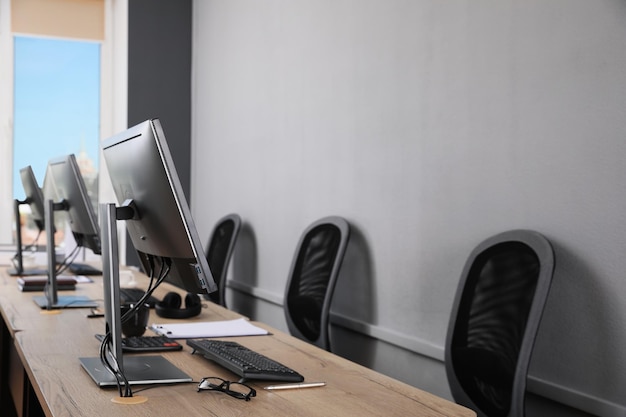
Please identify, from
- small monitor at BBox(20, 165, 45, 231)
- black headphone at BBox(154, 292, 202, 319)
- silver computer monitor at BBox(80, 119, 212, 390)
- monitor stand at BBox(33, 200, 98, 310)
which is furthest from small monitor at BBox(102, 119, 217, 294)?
small monitor at BBox(20, 165, 45, 231)

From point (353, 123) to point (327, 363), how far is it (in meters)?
1.36

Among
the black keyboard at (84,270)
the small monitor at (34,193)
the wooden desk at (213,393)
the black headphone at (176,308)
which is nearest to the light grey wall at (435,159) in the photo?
the wooden desk at (213,393)

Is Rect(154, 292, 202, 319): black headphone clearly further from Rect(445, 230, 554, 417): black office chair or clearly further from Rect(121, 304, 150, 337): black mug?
Rect(445, 230, 554, 417): black office chair

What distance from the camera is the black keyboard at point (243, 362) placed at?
1.56 metres

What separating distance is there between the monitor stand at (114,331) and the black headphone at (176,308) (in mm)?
689

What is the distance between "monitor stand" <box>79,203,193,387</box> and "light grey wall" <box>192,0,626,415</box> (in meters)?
1.02

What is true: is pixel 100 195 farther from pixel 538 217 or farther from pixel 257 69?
pixel 538 217

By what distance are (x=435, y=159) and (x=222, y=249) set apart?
6.32 feet

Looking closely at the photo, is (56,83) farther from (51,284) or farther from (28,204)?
(51,284)

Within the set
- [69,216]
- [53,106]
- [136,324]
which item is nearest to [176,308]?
[136,324]

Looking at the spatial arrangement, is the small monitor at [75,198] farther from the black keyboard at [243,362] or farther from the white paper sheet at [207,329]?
the black keyboard at [243,362]

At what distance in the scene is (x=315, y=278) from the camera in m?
2.98

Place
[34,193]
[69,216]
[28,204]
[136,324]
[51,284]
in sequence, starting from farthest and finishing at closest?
[28,204]
[34,193]
[69,216]
[51,284]
[136,324]

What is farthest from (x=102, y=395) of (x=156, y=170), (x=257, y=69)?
(x=257, y=69)
